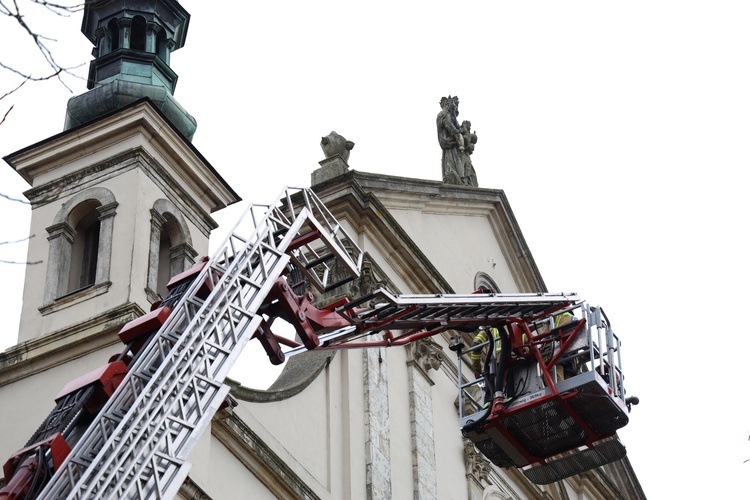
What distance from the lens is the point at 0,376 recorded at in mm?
21266

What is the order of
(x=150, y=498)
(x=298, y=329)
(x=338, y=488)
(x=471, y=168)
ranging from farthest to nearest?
1. (x=471, y=168)
2. (x=338, y=488)
3. (x=298, y=329)
4. (x=150, y=498)

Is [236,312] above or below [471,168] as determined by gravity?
below

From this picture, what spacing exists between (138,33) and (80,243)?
3.73 meters

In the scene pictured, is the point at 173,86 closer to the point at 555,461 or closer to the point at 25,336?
the point at 25,336

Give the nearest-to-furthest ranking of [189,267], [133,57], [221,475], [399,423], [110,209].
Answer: [221,475], [110,209], [189,267], [133,57], [399,423]

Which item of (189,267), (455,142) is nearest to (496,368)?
(189,267)

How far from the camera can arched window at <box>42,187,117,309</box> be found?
22047mm

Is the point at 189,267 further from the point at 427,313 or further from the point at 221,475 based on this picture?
the point at 427,313

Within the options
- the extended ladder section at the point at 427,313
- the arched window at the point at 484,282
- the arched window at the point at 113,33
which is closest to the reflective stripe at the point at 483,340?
the extended ladder section at the point at 427,313

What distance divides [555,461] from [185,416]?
7.35m

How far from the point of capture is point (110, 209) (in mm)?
22422

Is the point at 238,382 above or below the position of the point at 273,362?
above

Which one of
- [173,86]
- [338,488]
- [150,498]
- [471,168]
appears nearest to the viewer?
[150,498]

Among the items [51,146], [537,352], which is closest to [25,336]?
[51,146]
